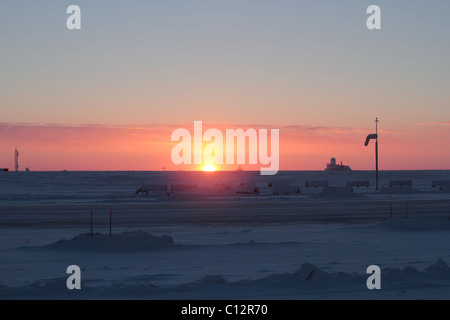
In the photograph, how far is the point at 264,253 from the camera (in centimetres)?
1848

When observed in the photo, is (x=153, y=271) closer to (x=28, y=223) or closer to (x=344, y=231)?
(x=344, y=231)

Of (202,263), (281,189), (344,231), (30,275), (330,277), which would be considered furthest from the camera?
(281,189)

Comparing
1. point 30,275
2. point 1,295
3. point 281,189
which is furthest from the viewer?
point 281,189

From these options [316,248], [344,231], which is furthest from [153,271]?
[344,231]

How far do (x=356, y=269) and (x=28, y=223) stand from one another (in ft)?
66.3

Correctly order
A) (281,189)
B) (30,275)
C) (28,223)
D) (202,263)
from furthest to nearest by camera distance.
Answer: (281,189) → (28,223) → (202,263) → (30,275)

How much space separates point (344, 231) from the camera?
25.1 m

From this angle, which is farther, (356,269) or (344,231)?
(344,231)

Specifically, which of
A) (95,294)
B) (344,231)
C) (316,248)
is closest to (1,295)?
(95,294)

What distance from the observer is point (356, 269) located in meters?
15.3

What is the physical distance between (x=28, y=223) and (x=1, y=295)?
63.9 ft

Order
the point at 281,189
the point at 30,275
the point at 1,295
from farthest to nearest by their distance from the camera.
Answer: the point at 281,189 → the point at 30,275 → the point at 1,295
